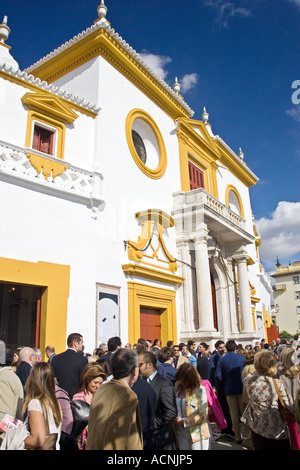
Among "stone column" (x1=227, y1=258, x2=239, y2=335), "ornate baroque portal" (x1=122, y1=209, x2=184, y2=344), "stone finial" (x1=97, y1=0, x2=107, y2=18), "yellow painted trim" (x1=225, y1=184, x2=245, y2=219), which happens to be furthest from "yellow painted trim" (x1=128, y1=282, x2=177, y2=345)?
"stone finial" (x1=97, y1=0, x2=107, y2=18)

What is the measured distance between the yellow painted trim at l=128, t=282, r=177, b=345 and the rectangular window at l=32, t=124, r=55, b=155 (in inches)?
190

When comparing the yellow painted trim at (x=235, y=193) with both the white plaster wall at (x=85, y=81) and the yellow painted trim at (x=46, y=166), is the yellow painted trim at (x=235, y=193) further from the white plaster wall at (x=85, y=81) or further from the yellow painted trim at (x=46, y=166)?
the yellow painted trim at (x=46, y=166)

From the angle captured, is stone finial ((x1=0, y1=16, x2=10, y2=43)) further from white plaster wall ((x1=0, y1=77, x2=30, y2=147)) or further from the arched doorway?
the arched doorway

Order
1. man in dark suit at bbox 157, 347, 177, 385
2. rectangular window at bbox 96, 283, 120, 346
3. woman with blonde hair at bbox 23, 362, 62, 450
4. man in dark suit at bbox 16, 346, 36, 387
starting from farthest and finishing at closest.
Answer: rectangular window at bbox 96, 283, 120, 346 → man in dark suit at bbox 157, 347, 177, 385 → man in dark suit at bbox 16, 346, 36, 387 → woman with blonde hair at bbox 23, 362, 62, 450

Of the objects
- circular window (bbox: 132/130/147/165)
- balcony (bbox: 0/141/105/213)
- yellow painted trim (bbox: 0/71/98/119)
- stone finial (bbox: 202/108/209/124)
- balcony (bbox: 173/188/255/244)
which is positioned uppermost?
stone finial (bbox: 202/108/209/124)

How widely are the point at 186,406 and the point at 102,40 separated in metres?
12.3

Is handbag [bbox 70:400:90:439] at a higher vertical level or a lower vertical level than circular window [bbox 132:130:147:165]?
lower

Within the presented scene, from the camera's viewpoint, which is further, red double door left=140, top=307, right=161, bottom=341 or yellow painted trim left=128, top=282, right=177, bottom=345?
red double door left=140, top=307, right=161, bottom=341

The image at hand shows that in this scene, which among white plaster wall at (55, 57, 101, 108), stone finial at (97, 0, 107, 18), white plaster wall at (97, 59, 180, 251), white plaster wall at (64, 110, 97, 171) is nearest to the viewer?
white plaster wall at (64, 110, 97, 171)

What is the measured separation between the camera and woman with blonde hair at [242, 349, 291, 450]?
410cm

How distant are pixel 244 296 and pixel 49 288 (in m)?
11.7

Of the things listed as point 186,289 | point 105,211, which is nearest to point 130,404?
point 105,211

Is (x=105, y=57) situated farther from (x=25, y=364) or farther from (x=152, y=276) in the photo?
(x=25, y=364)
